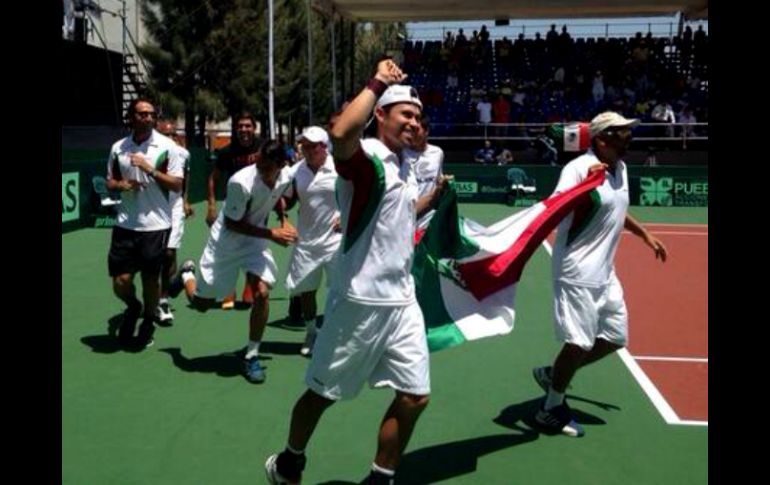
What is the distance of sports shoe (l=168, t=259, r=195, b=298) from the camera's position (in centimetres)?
884

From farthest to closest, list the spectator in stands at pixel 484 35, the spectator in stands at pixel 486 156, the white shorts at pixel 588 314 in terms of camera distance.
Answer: the spectator in stands at pixel 484 35, the spectator in stands at pixel 486 156, the white shorts at pixel 588 314

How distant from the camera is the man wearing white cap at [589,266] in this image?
19.1 feet

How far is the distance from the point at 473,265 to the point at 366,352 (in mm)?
1438

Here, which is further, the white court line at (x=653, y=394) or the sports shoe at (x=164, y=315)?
the sports shoe at (x=164, y=315)

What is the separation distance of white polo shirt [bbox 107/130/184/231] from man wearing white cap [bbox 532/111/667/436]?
4010 mm

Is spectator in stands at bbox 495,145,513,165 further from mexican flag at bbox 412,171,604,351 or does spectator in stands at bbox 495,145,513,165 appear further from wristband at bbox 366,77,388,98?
wristband at bbox 366,77,388,98

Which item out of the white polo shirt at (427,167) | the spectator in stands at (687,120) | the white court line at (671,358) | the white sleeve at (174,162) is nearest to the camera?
the white court line at (671,358)

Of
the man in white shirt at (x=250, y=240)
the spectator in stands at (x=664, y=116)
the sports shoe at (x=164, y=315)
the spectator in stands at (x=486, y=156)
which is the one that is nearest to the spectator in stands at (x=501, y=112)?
the spectator in stands at (x=486, y=156)

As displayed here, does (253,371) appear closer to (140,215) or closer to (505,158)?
(140,215)

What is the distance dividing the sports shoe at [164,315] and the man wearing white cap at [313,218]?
1.68 m

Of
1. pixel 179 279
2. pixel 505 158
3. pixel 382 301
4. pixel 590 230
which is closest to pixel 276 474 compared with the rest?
pixel 382 301

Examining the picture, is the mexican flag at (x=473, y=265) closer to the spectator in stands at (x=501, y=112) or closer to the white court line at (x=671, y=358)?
the white court line at (x=671, y=358)
